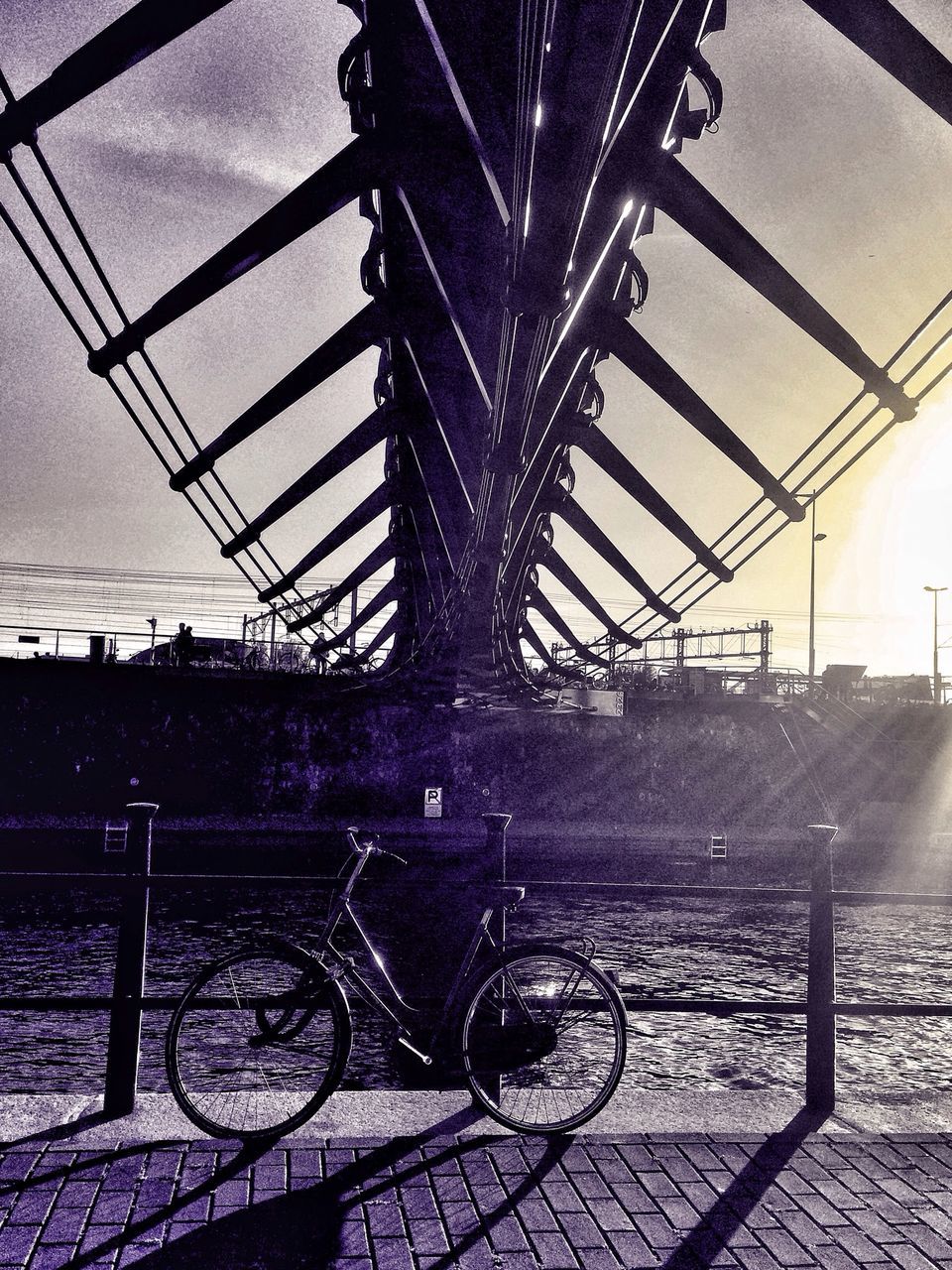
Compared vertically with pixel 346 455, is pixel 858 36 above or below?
below

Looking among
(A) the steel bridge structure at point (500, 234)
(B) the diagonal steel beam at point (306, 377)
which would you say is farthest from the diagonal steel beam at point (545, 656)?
(B) the diagonal steel beam at point (306, 377)

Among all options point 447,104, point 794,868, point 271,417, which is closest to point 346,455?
point 271,417

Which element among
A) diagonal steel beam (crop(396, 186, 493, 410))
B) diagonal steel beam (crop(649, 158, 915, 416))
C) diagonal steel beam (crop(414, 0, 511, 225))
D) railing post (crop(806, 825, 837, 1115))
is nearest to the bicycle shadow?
railing post (crop(806, 825, 837, 1115))

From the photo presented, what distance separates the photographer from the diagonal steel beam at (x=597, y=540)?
14.1 m

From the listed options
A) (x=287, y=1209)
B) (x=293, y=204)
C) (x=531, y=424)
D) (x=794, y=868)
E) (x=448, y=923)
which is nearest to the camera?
(x=287, y=1209)

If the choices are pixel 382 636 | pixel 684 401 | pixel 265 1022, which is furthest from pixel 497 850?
pixel 382 636

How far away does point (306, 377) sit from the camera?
9461 mm

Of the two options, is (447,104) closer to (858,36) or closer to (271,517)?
(858,36)

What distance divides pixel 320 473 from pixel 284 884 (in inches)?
358

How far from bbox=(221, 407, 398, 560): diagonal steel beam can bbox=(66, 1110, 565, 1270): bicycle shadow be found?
962 cm

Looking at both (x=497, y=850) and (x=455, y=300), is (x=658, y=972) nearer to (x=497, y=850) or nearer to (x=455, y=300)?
(x=455, y=300)

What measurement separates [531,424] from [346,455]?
18.2 ft

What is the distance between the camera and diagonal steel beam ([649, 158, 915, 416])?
5914 millimetres

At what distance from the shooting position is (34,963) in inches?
674
